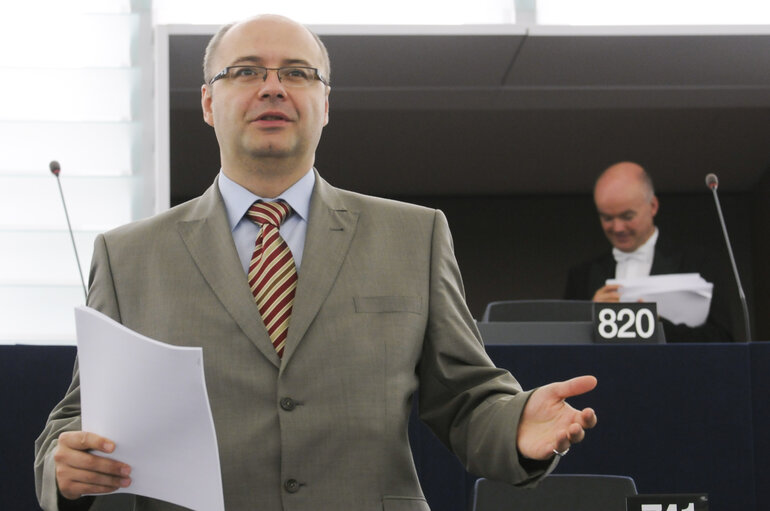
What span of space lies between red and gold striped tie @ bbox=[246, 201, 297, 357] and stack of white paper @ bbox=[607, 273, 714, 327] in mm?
2314

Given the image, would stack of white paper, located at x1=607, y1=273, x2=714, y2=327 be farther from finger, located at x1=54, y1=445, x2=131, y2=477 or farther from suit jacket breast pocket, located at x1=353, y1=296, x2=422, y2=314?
finger, located at x1=54, y1=445, x2=131, y2=477

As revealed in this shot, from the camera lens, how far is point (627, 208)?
4641 mm

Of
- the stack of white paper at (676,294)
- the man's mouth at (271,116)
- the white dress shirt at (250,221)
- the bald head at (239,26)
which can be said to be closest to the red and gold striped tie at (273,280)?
the white dress shirt at (250,221)

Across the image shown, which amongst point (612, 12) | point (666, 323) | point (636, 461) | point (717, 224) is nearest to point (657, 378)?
point (636, 461)

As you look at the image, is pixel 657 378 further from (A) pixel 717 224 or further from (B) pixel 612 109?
(A) pixel 717 224

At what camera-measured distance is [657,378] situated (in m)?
2.72

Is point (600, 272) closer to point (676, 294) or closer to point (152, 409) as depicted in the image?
point (676, 294)

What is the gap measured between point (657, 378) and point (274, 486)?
157 centimetres

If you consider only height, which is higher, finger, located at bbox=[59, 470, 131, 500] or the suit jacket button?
the suit jacket button

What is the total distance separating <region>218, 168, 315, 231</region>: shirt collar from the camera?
1.60 meters

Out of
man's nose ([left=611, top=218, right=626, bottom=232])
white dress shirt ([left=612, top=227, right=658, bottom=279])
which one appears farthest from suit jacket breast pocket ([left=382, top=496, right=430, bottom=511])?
man's nose ([left=611, top=218, right=626, bottom=232])

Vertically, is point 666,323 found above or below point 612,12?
below

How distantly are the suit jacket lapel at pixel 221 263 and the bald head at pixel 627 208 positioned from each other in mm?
3257

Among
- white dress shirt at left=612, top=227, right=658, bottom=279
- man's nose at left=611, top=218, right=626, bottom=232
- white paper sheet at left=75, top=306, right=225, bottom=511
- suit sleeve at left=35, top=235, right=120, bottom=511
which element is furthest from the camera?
man's nose at left=611, top=218, right=626, bottom=232
